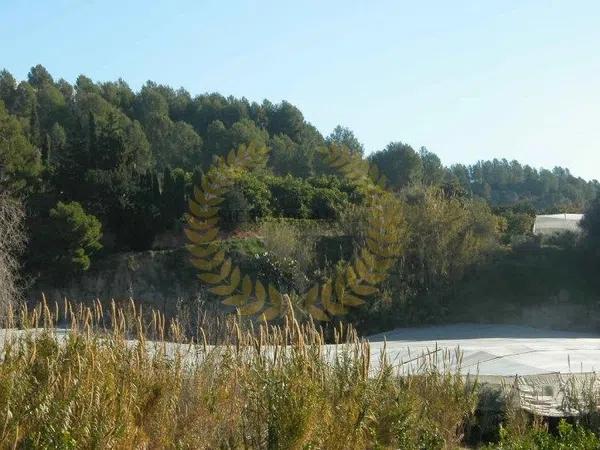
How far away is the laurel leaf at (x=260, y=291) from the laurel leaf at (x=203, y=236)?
1.86 m

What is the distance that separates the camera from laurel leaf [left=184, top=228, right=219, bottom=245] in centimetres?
2052

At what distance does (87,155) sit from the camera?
77.5ft

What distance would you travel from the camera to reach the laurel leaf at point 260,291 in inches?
747

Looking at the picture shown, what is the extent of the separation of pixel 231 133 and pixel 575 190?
31984 millimetres

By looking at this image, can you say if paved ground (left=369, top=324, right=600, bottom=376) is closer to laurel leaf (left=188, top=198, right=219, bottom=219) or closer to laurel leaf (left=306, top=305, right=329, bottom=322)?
laurel leaf (left=306, top=305, right=329, bottom=322)

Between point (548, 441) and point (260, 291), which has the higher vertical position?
point (260, 291)

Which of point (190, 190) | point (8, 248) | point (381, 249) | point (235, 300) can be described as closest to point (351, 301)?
point (381, 249)

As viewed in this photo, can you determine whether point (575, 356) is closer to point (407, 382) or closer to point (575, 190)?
point (407, 382)

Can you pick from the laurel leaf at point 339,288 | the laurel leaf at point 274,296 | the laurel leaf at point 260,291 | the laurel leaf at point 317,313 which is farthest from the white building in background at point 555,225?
the laurel leaf at point 260,291

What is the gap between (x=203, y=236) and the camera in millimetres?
20641

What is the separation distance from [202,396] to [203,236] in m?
15.4

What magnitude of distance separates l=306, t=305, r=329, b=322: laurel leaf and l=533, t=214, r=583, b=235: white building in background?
7.86 m

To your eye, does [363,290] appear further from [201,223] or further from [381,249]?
[201,223]

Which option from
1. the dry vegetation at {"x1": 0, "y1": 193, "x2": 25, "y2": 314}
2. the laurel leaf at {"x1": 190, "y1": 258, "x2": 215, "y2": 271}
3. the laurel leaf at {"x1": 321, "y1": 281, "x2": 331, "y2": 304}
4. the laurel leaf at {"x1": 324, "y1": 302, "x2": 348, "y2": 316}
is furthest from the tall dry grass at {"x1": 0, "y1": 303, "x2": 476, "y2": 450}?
the laurel leaf at {"x1": 190, "y1": 258, "x2": 215, "y2": 271}
